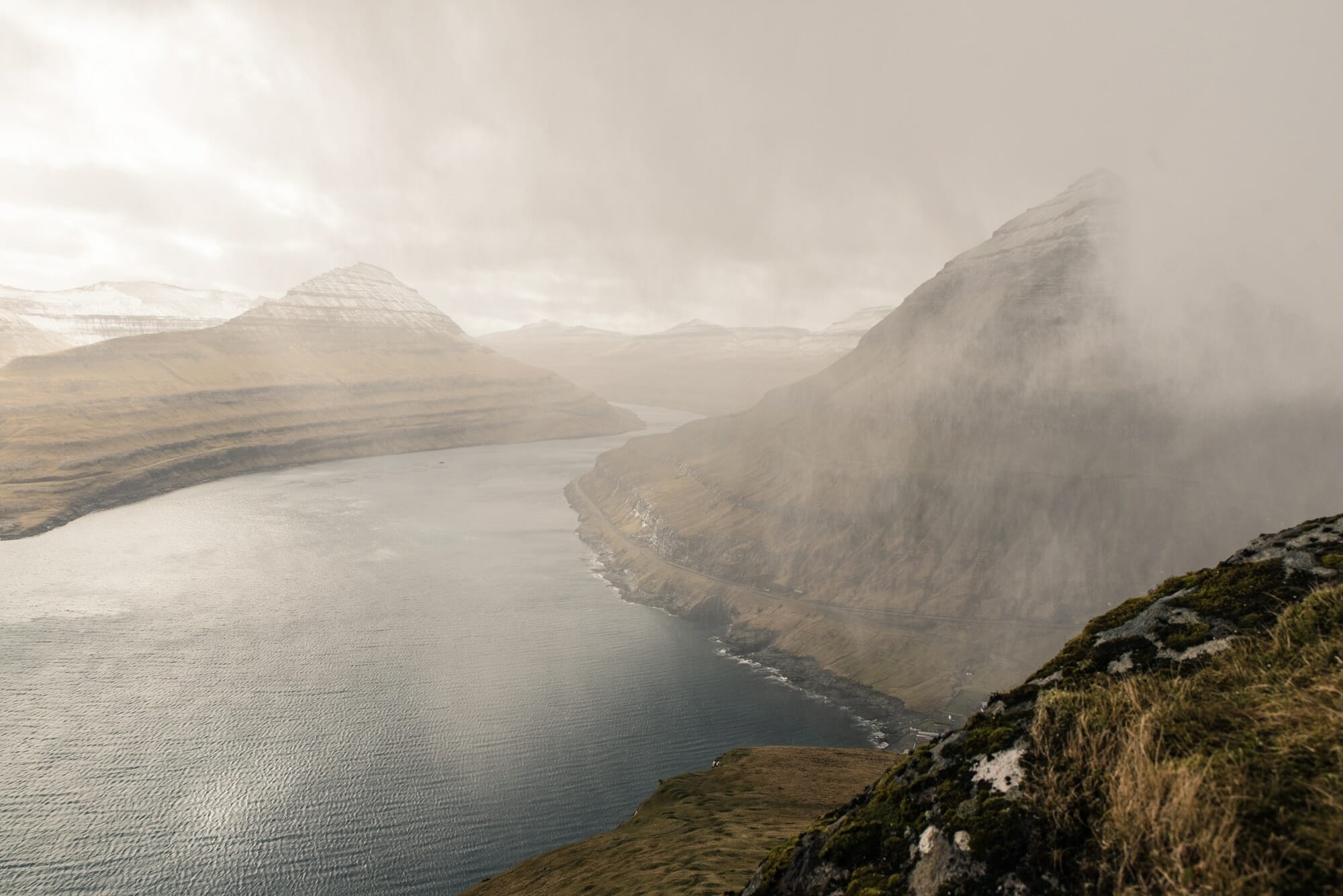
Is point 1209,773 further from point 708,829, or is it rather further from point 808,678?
point 808,678

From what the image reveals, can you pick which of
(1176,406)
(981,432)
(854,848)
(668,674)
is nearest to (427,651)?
(668,674)

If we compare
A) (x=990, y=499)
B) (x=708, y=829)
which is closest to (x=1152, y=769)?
(x=708, y=829)

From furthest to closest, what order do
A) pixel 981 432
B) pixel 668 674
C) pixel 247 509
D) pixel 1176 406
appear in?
pixel 247 509
pixel 981 432
pixel 1176 406
pixel 668 674

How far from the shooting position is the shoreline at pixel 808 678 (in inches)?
3654

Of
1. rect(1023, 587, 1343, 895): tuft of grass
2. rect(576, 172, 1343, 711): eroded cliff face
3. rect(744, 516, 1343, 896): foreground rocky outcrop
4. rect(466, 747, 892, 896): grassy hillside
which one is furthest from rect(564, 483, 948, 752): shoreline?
rect(1023, 587, 1343, 895): tuft of grass

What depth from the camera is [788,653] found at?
115938 millimetres

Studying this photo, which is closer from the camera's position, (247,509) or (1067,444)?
(1067,444)

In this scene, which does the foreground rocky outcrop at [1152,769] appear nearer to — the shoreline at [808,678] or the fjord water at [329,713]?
the fjord water at [329,713]

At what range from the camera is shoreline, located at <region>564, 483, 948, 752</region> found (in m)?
92.8

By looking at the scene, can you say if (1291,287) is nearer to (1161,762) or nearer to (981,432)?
(981,432)

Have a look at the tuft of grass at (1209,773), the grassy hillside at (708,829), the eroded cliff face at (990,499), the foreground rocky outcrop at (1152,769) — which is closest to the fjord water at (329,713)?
the grassy hillside at (708,829)

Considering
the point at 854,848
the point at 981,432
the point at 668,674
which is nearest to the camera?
the point at 854,848

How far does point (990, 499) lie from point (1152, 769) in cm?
14774

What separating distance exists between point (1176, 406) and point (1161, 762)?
583 ft
